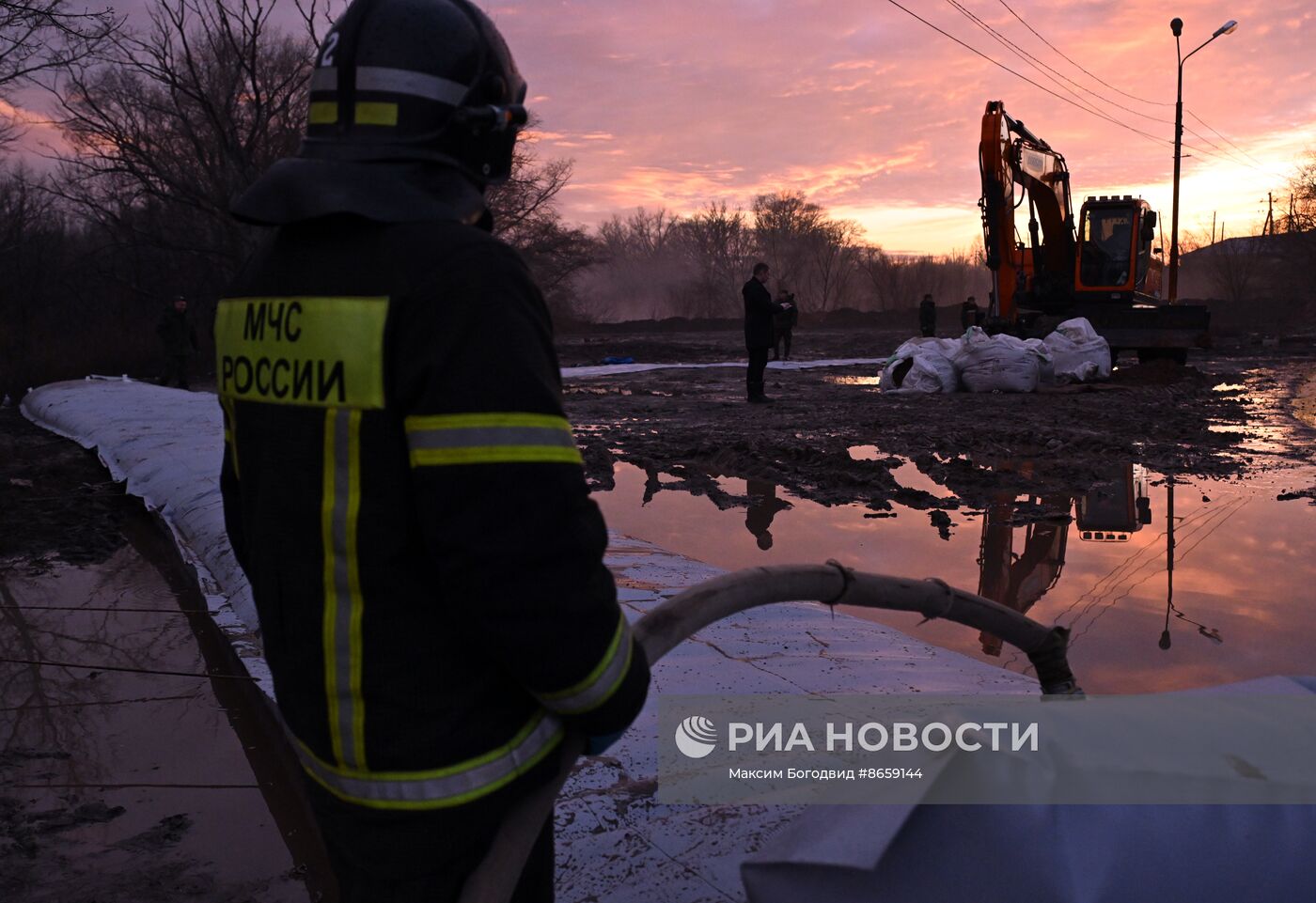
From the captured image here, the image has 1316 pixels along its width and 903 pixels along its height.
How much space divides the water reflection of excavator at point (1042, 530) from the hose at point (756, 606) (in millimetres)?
2073

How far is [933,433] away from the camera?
8.61 m

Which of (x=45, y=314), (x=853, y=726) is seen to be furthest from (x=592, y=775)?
(x=45, y=314)

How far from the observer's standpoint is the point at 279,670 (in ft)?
3.73

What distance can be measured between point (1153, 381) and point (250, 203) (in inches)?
589

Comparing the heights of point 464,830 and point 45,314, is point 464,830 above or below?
below

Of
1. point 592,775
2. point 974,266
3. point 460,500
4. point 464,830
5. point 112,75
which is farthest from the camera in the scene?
point 974,266

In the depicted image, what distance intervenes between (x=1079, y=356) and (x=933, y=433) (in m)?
5.57

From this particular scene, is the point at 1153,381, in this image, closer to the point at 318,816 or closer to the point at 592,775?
the point at 592,775

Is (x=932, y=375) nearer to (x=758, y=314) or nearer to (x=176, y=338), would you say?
(x=758, y=314)

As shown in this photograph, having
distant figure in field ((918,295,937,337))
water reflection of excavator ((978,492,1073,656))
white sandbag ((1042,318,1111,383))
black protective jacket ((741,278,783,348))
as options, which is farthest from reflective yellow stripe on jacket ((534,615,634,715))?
distant figure in field ((918,295,937,337))

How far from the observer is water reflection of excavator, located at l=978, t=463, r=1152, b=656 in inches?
174

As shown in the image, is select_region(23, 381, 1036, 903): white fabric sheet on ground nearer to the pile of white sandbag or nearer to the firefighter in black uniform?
the firefighter in black uniform

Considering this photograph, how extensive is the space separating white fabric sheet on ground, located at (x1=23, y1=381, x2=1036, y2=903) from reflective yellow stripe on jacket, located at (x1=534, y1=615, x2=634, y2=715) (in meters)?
0.92

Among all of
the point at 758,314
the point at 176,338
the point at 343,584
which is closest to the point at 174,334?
the point at 176,338
